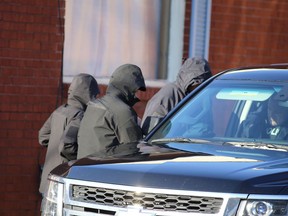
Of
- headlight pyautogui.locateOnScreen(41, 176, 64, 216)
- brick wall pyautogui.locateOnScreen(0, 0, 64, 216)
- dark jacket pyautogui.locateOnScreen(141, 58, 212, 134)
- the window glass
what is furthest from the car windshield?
the window glass

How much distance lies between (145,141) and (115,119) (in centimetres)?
100

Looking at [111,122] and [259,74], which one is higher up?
[259,74]

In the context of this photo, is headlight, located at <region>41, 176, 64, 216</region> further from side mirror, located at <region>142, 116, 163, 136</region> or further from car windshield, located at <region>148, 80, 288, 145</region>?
side mirror, located at <region>142, 116, 163, 136</region>

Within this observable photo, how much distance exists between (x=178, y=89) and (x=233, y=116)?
244 centimetres

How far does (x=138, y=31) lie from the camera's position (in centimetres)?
1145

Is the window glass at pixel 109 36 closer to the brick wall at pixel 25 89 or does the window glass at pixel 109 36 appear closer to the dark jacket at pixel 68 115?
the brick wall at pixel 25 89

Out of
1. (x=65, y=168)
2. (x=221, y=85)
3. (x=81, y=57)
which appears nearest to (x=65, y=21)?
(x=81, y=57)

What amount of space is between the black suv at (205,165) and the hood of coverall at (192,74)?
2.08 meters

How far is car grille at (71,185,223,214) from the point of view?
4859mm

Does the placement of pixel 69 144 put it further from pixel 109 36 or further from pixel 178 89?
pixel 109 36

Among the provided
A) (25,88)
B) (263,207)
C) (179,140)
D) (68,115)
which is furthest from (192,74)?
(263,207)

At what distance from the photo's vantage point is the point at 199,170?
507cm

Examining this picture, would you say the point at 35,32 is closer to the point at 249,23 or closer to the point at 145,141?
the point at 249,23

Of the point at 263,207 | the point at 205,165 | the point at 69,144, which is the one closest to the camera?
the point at 263,207
